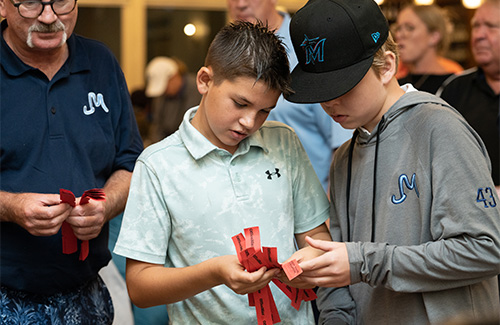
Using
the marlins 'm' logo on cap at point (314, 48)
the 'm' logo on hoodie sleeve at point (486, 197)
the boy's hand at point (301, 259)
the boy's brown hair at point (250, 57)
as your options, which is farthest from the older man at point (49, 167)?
the 'm' logo on hoodie sleeve at point (486, 197)

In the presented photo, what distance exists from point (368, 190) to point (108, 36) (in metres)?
6.17

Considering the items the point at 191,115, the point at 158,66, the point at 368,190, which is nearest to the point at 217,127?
the point at 191,115

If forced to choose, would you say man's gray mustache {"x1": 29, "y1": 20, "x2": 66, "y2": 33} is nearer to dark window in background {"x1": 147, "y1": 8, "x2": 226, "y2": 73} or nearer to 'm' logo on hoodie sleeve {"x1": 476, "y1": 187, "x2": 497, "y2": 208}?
'm' logo on hoodie sleeve {"x1": 476, "y1": 187, "x2": 497, "y2": 208}

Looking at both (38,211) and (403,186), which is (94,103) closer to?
(38,211)

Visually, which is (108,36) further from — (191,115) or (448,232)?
(448,232)

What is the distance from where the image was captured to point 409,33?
176 inches

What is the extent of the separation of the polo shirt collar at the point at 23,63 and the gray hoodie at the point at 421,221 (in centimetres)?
104

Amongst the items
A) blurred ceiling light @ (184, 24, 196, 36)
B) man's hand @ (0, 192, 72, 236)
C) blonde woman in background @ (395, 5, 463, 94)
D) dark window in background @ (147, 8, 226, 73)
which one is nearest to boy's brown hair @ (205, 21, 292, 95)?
man's hand @ (0, 192, 72, 236)

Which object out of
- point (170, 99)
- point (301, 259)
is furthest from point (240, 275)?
point (170, 99)

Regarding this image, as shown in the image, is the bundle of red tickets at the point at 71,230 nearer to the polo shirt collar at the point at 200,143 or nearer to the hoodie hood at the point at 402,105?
the polo shirt collar at the point at 200,143

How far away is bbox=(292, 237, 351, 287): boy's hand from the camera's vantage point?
1706 mm

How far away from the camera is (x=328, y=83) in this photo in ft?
5.93

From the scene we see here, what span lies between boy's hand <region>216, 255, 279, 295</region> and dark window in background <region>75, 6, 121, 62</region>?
581cm

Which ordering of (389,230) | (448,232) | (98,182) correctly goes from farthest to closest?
(98,182) → (389,230) → (448,232)
